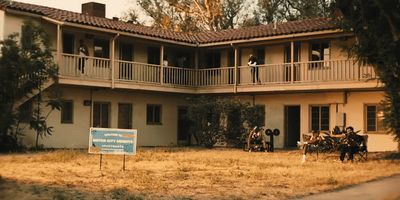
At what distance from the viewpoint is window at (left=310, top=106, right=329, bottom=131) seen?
2872 cm

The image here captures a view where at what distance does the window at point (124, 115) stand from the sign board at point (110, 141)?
1429 centimetres

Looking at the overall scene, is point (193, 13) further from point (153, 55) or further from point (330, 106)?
point (330, 106)

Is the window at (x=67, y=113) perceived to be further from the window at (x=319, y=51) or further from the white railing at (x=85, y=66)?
the window at (x=319, y=51)

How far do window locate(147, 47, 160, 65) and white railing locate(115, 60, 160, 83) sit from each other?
5.51ft

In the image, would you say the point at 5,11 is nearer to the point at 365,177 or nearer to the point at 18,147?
the point at 18,147

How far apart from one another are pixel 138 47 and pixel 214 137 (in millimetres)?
6348

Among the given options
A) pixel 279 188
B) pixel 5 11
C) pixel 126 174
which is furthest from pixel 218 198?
pixel 5 11

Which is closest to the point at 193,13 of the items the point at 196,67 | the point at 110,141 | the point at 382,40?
the point at 196,67

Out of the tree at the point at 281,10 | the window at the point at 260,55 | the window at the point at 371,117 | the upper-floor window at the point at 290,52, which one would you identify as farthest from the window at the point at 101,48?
the tree at the point at 281,10

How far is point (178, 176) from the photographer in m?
15.1

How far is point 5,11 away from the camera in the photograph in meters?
24.5

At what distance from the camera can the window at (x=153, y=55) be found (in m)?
31.3

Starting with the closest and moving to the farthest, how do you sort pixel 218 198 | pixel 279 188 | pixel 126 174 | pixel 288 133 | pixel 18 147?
pixel 218 198
pixel 279 188
pixel 126 174
pixel 18 147
pixel 288 133

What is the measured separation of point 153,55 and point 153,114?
3.19m
